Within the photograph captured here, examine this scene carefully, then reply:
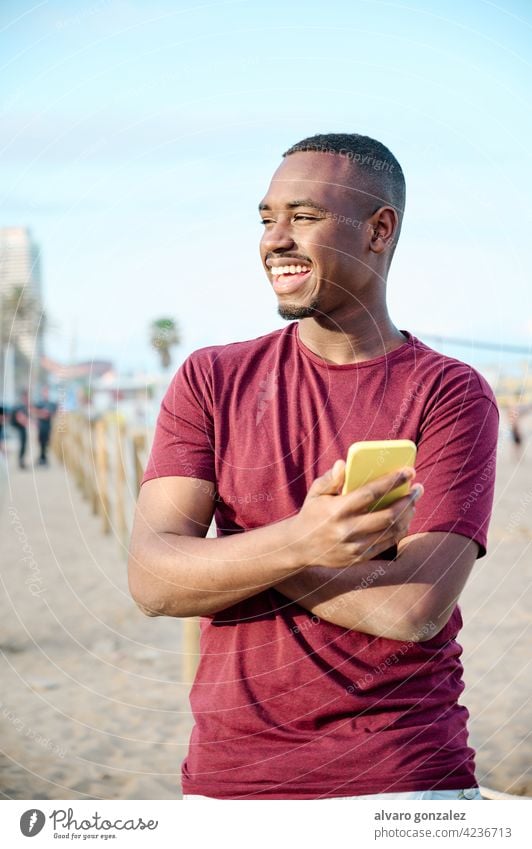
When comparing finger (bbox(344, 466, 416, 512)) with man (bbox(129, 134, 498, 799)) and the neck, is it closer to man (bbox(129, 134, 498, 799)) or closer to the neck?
man (bbox(129, 134, 498, 799))

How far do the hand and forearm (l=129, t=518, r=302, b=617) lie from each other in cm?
5

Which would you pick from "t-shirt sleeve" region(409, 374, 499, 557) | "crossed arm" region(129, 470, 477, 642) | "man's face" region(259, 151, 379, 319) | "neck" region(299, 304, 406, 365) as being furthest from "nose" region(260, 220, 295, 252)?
"crossed arm" region(129, 470, 477, 642)

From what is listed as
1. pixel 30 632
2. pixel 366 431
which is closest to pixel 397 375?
pixel 366 431

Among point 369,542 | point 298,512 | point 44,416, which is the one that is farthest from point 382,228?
point 44,416

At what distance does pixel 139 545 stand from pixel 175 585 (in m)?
0.11

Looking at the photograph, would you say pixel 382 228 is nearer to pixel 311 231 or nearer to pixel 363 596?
pixel 311 231

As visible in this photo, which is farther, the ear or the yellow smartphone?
the ear

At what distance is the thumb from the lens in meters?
1.52

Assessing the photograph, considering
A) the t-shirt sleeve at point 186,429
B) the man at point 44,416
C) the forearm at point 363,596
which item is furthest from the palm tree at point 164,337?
the man at point 44,416

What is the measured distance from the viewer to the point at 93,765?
166 inches

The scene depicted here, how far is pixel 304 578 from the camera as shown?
179 cm

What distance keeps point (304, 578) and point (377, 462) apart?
0.34 metres
